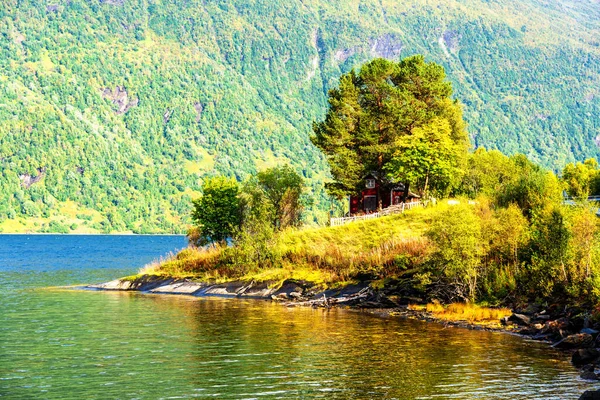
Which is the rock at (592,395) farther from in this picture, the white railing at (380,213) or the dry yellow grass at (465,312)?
the white railing at (380,213)

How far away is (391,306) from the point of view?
67812 millimetres

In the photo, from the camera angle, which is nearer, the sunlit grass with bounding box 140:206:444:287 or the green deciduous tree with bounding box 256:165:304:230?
the sunlit grass with bounding box 140:206:444:287

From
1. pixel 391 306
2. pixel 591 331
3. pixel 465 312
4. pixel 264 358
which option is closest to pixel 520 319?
pixel 465 312

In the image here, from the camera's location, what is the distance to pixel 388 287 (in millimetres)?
70375

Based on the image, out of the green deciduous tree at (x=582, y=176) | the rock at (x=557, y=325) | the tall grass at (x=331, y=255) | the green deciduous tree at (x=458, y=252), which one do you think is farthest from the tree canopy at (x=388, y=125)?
the rock at (x=557, y=325)

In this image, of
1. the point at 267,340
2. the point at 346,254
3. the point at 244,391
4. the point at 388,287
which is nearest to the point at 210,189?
the point at 346,254

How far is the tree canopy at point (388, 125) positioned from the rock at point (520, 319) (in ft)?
139

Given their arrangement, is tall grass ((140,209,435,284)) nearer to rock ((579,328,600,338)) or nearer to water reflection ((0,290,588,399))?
water reflection ((0,290,588,399))

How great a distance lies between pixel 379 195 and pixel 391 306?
3658 centimetres

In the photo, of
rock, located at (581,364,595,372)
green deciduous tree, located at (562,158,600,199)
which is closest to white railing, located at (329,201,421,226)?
rock, located at (581,364,595,372)

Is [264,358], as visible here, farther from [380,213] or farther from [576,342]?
[380,213]

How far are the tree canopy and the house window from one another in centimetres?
296

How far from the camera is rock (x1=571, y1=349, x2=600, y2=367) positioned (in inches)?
1641

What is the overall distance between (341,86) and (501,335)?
58.4 meters
